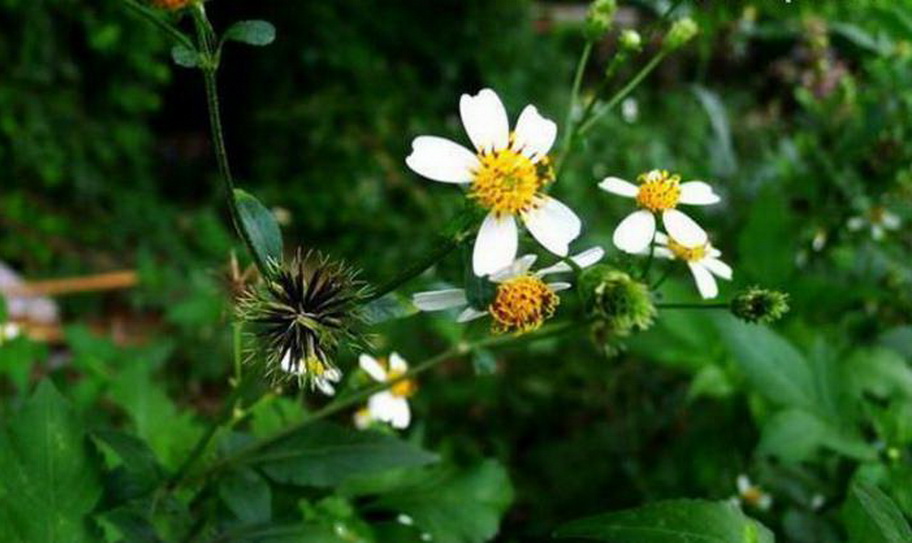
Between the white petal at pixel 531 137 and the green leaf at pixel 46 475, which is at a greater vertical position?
the white petal at pixel 531 137

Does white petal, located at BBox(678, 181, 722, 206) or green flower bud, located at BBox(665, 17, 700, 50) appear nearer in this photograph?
white petal, located at BBox(678, 181, 722, 206)

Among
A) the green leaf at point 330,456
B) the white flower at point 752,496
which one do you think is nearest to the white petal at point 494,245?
the green leaf at point 330,456

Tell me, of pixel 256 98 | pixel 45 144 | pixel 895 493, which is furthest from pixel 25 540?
pixel 256 98

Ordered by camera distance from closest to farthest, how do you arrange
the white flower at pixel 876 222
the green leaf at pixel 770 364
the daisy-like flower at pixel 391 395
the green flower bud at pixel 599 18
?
the green flower bud at pixel 599 18 < the daisy-like flower at pixel 391 395 < the green leaf at pixel 770 364 < the white flower at pixel 876 222

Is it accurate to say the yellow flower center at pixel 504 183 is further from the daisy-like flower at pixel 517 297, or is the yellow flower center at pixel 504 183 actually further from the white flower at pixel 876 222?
the white flower at pixel 876 222

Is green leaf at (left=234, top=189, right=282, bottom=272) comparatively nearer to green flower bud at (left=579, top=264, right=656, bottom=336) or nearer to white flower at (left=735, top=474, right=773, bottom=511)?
green flower bud at (left=579, top=264, right=656, bottom=336)

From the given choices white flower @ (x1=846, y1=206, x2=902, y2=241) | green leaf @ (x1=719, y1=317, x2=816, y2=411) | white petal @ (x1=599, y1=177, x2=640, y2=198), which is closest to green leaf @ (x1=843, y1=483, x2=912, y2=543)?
white petal @ (x1=599, y1=177, x2=640, y2=198)

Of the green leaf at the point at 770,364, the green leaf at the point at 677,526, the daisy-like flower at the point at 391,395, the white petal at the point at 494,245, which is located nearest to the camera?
the white petal at the point at 494,245
